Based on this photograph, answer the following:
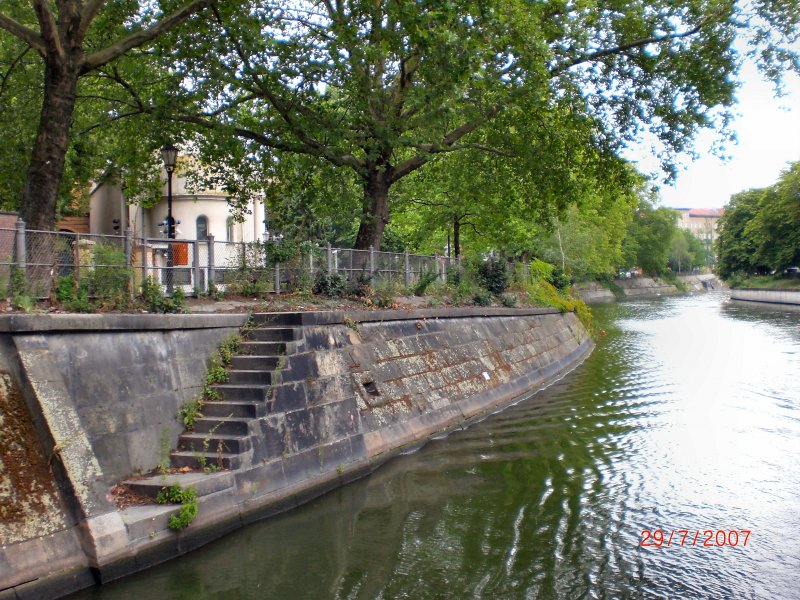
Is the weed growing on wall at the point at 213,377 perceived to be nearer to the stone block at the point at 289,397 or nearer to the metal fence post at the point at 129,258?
the stone block at the point at 289,397

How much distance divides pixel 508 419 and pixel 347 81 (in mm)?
8817

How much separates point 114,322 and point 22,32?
20.8ft

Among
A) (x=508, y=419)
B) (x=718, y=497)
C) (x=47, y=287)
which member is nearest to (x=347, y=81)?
(x=508, y=419)

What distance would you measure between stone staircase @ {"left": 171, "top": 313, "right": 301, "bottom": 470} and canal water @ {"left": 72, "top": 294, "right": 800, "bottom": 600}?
1053mm

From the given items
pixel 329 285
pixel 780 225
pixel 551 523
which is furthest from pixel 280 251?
pixel 780 225

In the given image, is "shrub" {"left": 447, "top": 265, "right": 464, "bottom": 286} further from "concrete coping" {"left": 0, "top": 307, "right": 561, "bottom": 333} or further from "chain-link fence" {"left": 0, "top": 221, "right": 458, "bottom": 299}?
"concrete coping" {"left": 0, "top": 307, "right": 561, "bottom": 333}

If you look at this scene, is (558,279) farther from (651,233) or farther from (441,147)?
(651,233)

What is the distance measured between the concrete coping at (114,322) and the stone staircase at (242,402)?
0.53 metres

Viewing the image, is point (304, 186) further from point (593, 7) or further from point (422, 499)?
point (422, 499)

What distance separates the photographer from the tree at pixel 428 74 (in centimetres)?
1486

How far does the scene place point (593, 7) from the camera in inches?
704

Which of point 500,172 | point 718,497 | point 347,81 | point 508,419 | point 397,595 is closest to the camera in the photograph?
point 397,595

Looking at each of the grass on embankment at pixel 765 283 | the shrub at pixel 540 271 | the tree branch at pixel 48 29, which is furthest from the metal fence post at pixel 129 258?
the grass on embankment at pixel 765 283

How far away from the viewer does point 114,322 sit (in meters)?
8.59
